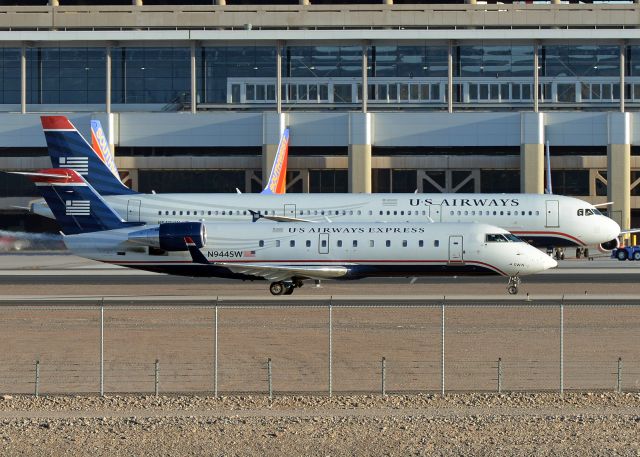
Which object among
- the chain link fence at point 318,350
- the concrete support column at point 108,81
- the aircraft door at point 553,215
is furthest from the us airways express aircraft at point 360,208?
the concrete support column at point 108,81

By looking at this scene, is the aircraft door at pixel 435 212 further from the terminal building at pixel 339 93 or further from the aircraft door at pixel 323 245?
the terminal building at pixel 339 93

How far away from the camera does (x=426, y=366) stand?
91.4ft

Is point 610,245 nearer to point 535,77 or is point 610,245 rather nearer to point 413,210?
point 535,77

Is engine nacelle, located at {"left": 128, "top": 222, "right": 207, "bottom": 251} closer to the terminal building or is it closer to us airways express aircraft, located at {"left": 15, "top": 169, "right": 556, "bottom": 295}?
us airways express aircraft, located at {"left": 15, "top": 169, "right": 556, "bottom": 295}

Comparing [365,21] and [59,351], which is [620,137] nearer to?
[365,21]

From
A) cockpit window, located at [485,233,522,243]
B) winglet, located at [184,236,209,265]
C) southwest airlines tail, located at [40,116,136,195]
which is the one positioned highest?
southwest airlines tail, located at [40,116,136,195]

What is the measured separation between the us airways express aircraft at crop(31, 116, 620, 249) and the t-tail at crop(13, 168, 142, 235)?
7042 millimetres

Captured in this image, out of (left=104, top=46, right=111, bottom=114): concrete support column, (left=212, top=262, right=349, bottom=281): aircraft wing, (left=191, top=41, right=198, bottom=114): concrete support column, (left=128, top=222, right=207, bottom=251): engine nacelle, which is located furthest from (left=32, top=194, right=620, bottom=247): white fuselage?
(left=191, top=41, right=198, bottom=114): concrete support column

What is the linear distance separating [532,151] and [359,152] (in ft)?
39.2

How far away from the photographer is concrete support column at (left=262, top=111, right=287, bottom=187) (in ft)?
291

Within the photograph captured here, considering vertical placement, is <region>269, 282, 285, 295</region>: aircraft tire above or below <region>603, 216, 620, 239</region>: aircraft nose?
below

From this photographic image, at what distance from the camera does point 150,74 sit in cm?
9756

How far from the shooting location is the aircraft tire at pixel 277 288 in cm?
4753

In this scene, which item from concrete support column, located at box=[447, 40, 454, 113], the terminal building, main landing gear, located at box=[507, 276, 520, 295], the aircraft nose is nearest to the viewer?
main landing gear, located at box=[507, 276, 520, 295]
